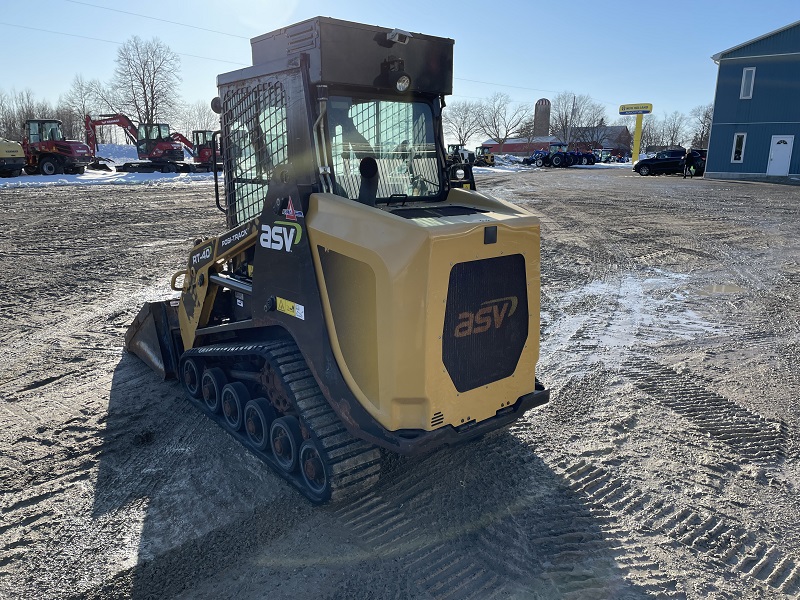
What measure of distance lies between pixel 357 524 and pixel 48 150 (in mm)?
31073

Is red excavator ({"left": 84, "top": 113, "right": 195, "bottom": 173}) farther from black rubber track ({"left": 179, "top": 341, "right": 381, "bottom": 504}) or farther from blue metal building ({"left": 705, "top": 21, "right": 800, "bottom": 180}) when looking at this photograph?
black rubber track ({"left": 179, "top": 341, "right": 381, "bottom": 504})

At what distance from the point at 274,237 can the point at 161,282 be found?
5.85 m

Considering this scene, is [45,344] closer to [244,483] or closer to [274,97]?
[244,483]

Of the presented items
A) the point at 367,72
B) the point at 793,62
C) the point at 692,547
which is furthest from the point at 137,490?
the point at 793,62

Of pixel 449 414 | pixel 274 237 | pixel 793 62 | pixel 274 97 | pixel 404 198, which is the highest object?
pixel 793 62

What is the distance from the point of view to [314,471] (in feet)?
11.5

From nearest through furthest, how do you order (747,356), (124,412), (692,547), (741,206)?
(692,547), (124,412), (747,356), (741,206)

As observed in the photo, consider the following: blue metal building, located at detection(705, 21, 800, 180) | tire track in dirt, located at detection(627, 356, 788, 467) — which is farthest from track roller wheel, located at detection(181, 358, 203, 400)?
blue metal building, located at detection(705, 21, 800, 180)

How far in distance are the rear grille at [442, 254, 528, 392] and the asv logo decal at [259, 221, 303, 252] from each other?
1070 mm

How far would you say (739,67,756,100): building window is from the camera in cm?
3040

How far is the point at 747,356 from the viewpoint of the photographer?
597 cm

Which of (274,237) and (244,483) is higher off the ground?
(274,237)

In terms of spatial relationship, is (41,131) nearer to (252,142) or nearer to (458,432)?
(252,142)

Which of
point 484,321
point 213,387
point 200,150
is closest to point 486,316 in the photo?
point 484,321
